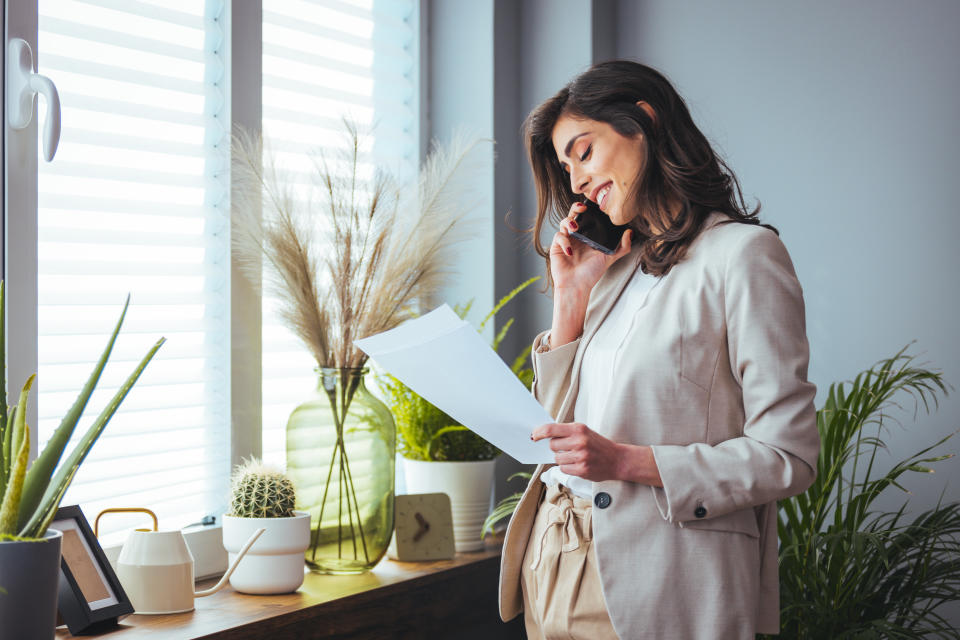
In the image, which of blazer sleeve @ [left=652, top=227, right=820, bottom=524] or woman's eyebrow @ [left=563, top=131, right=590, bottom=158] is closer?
blazer sleeve @ [left=652, top=227, right=820, bottom=524]

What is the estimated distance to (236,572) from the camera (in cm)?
175

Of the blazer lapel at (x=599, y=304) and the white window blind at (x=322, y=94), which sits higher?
the white window blind at (x=322, y=94)

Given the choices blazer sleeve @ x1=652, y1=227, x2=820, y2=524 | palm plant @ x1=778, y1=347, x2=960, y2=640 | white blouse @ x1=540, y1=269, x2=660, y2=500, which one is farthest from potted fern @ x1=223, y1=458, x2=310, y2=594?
palm plant @ x1=778, y1=347, x2=960, y2=640

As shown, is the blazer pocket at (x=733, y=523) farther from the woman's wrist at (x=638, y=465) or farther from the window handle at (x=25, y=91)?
the window handle at (x=25, y=91)

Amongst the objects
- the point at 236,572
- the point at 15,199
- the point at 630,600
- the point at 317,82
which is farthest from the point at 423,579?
the point at 317,82

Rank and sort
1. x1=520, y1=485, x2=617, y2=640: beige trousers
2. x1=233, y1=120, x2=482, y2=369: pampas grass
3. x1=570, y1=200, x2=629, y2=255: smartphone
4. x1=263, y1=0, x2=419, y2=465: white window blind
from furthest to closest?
x1=263, y1=0, x2=419, y2=465: white window blind → x1=233, y1=120, x2=482, y2=369: pampas grass → x1=570, y1=200, x2=629, y2=255: smartphone → x1=520, y1=485, x2=617, y2=640: beige trousers

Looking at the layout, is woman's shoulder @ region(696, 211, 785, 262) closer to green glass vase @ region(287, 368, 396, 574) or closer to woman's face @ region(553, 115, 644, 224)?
woman's face @ region(553, 115, 644, 224)

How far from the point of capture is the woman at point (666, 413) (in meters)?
1.17

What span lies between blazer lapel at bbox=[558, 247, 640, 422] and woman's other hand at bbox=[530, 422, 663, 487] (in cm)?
21

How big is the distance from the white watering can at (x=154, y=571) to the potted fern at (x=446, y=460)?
0.72 meters

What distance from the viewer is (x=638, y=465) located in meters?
1.20

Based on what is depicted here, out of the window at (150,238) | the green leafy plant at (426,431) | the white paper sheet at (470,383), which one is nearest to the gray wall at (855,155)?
the green leafy plant at (426,431)

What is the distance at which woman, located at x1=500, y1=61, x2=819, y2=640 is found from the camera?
1.17 metres

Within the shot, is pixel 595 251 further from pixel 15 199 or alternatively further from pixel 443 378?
pixel 15 199
